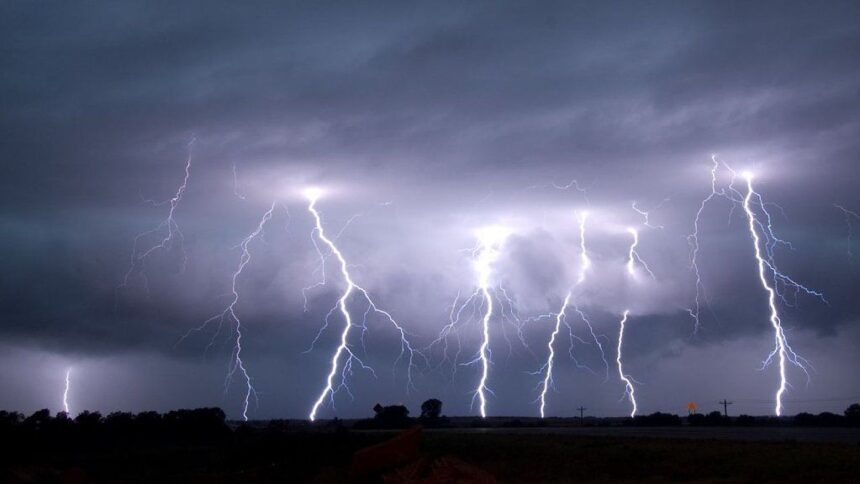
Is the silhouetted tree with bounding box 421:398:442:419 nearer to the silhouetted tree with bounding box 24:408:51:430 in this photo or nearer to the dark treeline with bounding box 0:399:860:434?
the dark treeline with bounding box 0:399:860:434

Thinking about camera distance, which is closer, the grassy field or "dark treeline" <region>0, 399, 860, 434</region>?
the grassy field

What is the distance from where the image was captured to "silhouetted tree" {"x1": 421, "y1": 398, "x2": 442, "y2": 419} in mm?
111438

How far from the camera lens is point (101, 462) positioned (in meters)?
48.0

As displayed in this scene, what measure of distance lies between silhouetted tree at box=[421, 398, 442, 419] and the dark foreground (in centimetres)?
5571

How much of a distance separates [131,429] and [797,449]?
54312mm

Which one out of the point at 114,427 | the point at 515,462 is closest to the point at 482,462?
the point at 515,462

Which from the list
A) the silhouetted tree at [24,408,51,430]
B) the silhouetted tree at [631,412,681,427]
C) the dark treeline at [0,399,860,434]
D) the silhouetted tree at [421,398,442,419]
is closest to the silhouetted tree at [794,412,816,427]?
the dark treeline at [0,399,860,434]

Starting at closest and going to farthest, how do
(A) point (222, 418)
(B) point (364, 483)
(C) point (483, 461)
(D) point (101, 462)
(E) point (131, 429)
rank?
1. (B) point (364, 483)
2. (C) point (483, 461)
3. (D) point (101, 462)
4. (E) point (131, 429)
5. (A) point (222, 418)

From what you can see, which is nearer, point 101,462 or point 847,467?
point 847,467

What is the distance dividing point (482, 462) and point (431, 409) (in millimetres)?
74851

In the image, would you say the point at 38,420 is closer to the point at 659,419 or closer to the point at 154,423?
the point at 154,423

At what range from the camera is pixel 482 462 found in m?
38.1

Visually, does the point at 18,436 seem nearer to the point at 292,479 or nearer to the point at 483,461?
the point at 292,479

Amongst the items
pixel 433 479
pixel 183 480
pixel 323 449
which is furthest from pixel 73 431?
pixel 433 479
